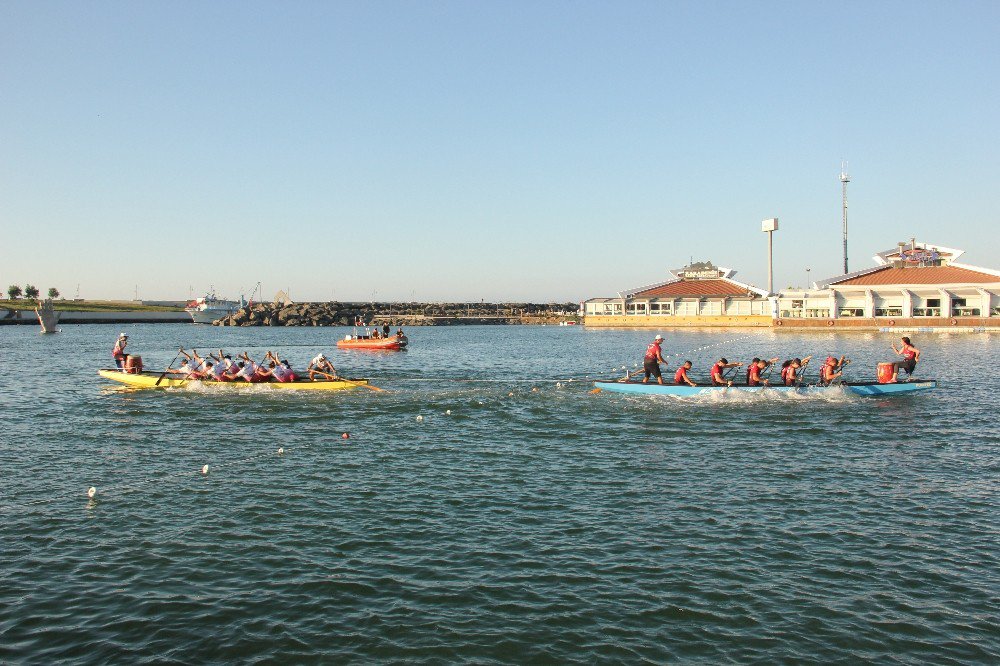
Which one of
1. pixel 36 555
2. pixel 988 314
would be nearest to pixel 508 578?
pixel 36 555

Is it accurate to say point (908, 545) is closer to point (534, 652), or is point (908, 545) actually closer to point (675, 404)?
point (534, 652)

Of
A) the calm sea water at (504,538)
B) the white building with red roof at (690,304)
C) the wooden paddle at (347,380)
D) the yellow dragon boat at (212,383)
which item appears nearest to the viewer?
the calm sea water at (504,538)

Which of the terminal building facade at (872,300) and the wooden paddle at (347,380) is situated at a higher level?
the terminal building facade at (872,300)

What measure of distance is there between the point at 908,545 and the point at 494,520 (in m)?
8.31

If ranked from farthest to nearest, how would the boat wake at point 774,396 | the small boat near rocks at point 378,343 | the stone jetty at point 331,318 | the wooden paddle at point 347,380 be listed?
the stone jetty at point 331,318 < the small boat near rocks at point 378,343 < the wooden paddle at point 347,380 < the boat wake at point 774,396

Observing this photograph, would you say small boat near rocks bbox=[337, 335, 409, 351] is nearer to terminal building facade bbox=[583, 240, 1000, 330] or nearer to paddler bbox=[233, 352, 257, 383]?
paddler bbox=[233, 352, 257, 383]

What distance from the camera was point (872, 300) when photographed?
10906 centimetres

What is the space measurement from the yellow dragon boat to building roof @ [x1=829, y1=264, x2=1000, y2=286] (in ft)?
325

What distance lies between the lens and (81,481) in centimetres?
1920

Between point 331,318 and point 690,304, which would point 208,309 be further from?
point 690,304

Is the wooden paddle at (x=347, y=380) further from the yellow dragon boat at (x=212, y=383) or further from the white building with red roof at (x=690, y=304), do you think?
the white building with red roof at (x=690, y=304)

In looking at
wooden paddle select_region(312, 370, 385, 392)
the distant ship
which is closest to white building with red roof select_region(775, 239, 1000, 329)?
wooden paddle select_region(312, 370, 385, 392)

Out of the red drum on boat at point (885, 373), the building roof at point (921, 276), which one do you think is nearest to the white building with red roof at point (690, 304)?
the building roof at point (921, 276)

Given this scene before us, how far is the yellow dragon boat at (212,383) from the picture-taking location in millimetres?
36484
